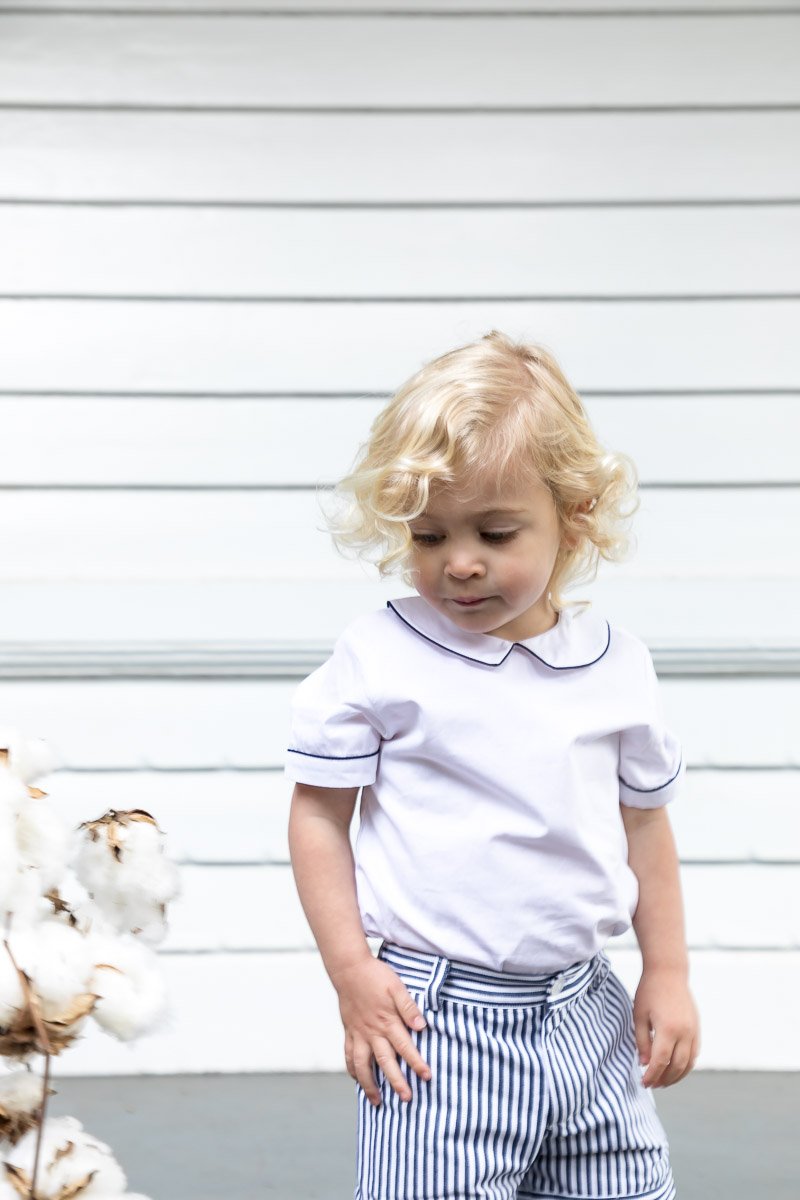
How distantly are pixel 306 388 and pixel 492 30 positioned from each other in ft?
2.62

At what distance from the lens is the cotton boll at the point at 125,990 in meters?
0.58

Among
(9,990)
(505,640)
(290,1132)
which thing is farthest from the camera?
(290,1132)

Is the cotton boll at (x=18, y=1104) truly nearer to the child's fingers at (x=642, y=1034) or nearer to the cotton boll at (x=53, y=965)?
the cotton boll at (x=53, y=965)

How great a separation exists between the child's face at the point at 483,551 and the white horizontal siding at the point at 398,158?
1.55 metres

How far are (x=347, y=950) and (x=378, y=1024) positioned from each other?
72mm

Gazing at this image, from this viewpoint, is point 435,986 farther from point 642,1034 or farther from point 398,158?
point 398,158

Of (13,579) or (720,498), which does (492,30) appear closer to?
(720,498)

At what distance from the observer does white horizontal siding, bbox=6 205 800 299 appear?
258cm

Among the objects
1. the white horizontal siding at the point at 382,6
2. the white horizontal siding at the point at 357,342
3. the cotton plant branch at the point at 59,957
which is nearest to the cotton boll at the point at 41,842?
the cotton plant branch at the point at 59,957

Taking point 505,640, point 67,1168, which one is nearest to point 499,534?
point 505,640

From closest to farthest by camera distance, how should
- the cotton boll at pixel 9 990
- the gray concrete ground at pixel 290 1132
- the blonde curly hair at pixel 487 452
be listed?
the cotton boll at pixel 9 990 < the blonde curly hair at pixel 487 452 < the gray concrete ground at pixel 290 1132

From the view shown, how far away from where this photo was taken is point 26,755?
65 centimetres

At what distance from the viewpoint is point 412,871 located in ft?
3.95

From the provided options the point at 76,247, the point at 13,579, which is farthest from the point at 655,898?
the point at 76,247
